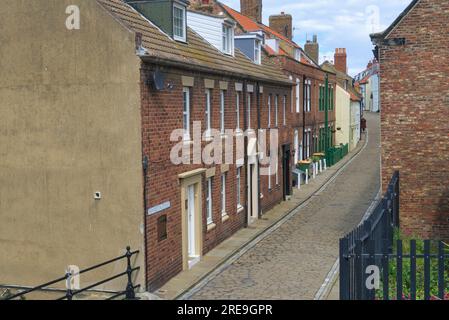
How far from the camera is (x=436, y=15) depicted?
17.2 m

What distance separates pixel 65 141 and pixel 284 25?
125 ft

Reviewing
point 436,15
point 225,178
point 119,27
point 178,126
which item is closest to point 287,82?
point 225,178

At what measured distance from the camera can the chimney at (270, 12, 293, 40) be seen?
160 ft

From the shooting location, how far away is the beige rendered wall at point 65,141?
43.0 ft

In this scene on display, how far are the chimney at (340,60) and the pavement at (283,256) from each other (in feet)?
132

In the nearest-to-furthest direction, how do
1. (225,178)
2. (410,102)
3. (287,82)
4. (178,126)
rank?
(178,126) → (410,102) → (225,178) → (287,82)

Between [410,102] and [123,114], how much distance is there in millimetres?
9295

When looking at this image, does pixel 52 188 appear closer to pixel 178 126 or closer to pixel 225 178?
pixel 178 126

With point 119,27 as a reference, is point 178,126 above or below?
below

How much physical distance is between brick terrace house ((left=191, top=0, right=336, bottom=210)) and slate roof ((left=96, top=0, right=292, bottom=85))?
255 cm

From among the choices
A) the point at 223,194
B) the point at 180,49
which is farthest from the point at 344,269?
the point at 223,194

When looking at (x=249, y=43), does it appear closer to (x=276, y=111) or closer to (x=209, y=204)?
(x=276, y=111)

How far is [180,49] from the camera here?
16203 mm

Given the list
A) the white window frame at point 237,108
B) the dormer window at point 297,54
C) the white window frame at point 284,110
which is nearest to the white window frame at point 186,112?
the white window frame at point 237,108
